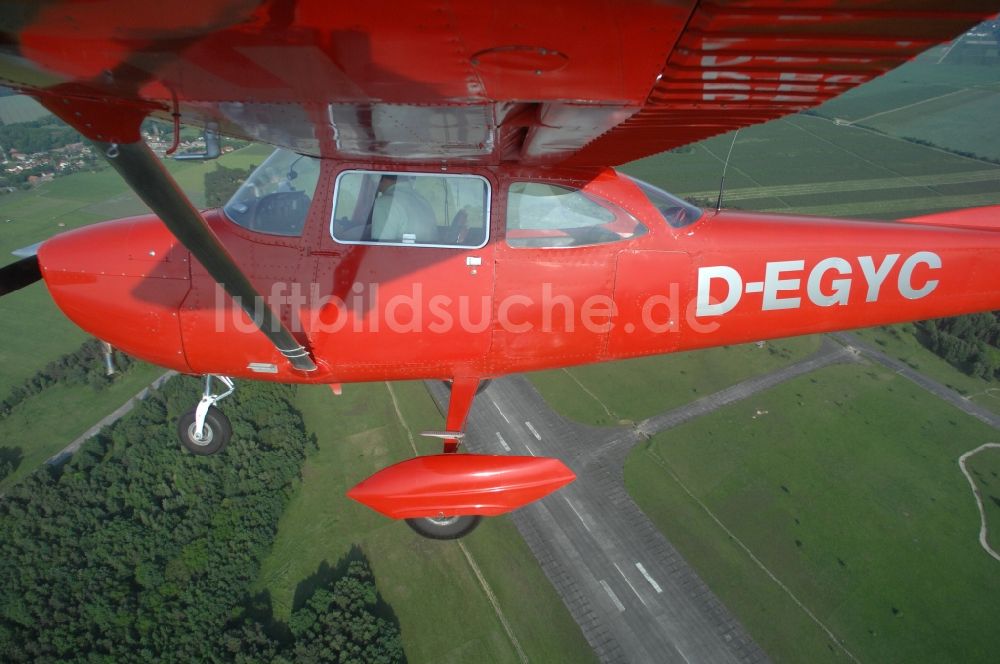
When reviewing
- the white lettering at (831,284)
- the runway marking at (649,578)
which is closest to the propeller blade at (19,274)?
the white lettering at (831,284)

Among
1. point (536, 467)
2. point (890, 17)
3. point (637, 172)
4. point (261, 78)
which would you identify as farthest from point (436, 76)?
point (637, 172)

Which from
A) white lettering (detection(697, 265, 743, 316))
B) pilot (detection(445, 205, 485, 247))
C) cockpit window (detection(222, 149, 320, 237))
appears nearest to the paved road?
white lettering (detection(697, 265, 743, 316))

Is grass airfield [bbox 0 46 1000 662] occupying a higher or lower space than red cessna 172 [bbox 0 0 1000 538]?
lower

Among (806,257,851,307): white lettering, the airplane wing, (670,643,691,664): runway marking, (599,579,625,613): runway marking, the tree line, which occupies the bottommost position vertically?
(670,643,691,664): runway marking

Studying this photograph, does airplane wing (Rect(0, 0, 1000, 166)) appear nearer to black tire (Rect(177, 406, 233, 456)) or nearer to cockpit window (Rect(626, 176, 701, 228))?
cockpit window (Rect(626, 176, 701, 228))

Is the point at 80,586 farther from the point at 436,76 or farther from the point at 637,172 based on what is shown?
the point at 637,172

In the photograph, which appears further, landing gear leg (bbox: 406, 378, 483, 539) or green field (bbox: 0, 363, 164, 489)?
green field (bbox: 0, 363, 164, 489)

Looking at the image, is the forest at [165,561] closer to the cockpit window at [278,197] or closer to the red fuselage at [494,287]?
the red fuselage at [494,287]
